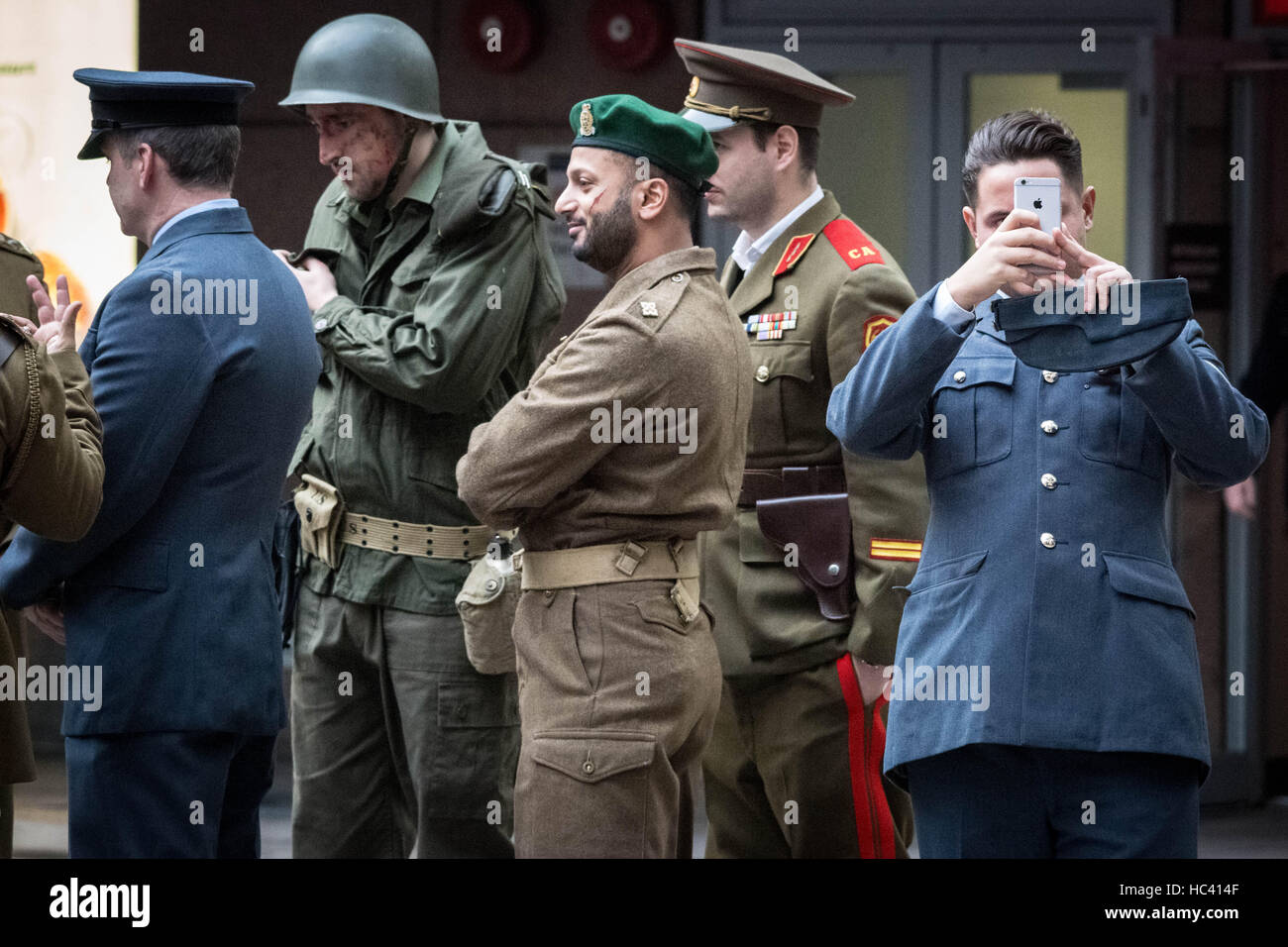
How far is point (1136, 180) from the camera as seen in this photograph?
21.4 feet

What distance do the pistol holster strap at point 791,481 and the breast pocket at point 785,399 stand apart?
0.04 meters

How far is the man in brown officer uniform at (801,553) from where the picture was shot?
11.7ft

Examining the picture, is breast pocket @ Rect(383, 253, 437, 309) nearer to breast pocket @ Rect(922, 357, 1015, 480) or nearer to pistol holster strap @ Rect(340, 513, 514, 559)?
pistol holster strap @ Rect(340, 513, 514, 559)

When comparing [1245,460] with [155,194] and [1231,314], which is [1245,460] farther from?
[1231,314]

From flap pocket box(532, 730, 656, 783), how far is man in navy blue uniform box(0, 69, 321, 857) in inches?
25.0

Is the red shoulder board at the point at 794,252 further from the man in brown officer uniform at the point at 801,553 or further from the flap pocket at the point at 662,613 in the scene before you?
the flap pocket at the point at 662,613

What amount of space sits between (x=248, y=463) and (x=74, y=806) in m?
0.68

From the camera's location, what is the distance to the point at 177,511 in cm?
318

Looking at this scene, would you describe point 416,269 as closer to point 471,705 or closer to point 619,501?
point 471,705

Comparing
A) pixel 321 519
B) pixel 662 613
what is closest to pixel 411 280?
pixel 321 519

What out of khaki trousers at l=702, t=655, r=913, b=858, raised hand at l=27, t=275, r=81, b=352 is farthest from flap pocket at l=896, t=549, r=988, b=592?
raised hand at l=27, t=275, r=81, b=352

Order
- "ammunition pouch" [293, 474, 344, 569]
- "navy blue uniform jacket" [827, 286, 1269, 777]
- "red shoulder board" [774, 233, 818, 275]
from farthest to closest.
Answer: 1. "ammunition pouch" [293, 474, 344, 569]
2. "red shoulder board" [774, 233, 818, 275]
3. "navy blue uniform jacket" [827, 286, 1269, 777]

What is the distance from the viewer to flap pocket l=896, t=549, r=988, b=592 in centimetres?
272
